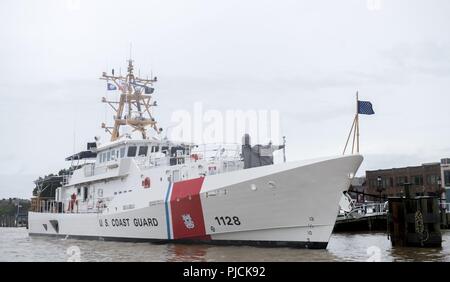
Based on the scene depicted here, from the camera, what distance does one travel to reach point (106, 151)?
22.0 m

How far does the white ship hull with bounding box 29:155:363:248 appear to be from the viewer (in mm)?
13977

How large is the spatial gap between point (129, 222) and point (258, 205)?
20.2 feet

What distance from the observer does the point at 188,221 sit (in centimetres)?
1602

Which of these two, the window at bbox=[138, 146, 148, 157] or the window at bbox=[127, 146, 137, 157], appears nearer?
the window at bbox=[127, 146, 137, 157]

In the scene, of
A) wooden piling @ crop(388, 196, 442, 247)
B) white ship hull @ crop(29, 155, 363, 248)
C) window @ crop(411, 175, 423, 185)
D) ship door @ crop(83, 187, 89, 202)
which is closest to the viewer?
white ship hull @ crop(29, 155, 363, 248)

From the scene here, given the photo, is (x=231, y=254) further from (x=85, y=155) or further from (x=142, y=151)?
(x=85, y=155)

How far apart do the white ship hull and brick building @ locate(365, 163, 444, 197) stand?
31287 millimetres

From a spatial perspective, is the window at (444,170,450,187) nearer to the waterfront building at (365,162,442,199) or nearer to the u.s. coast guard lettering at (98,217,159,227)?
the waterfront building at (365,162,442,199)

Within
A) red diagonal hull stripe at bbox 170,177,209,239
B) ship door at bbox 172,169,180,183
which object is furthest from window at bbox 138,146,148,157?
red diagonal hull stripe at bbox 170,177,209,239

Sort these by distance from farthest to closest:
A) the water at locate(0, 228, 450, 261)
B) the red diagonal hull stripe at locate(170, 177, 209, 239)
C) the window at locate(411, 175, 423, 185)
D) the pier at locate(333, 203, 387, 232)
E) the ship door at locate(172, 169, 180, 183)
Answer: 1. the window at locate(411, 175, 423, 185)
2. the pier at locate(333, 203, 387, 232)
3. the ship door at locate(172, 169, 180, 183)
4. the red diagonal hull stripe at locate(170, 177, 209, 239)
5. the water at locate(0, 228, 450, 261)

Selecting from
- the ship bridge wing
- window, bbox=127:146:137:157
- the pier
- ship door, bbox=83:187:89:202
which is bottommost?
the pier
